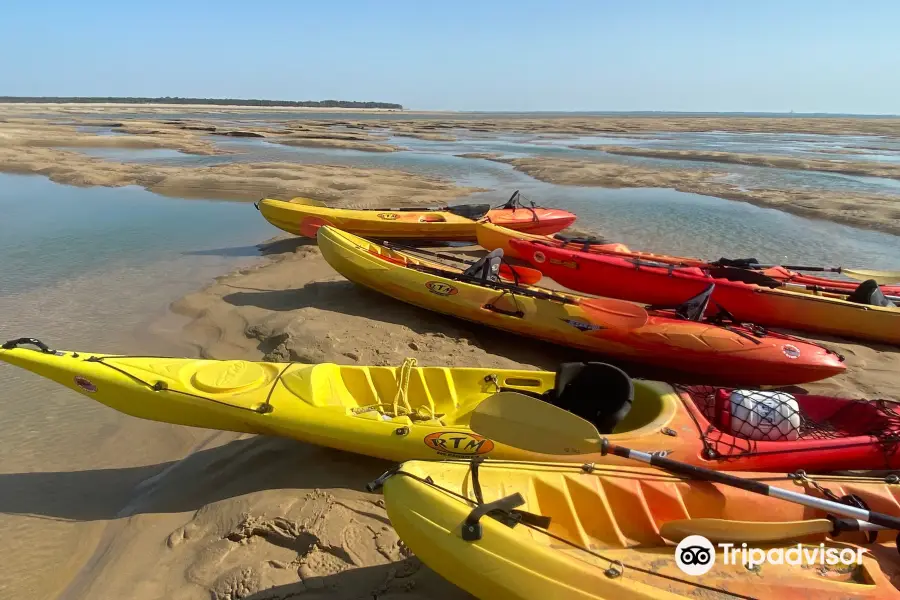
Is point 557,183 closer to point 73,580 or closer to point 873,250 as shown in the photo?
point 873,250

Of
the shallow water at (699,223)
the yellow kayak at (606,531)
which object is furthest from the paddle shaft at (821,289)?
the yellow kayak at (606,531)

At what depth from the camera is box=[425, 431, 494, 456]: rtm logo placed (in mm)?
3574

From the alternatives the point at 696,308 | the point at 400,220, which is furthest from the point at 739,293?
the point at 400,220

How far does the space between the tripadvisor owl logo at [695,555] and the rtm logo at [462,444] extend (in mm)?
Result: 1294

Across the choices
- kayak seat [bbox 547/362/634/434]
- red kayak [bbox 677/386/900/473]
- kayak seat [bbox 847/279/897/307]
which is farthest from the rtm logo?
kayak seat [bbox 847/279/897/307]

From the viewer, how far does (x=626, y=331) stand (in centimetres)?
575

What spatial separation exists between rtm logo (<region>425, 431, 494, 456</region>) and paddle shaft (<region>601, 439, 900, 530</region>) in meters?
0.87

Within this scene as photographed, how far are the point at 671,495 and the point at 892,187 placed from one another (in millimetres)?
20426

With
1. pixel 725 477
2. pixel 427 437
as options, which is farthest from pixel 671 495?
pixel 427 437

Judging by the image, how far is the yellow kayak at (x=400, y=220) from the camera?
9.98m

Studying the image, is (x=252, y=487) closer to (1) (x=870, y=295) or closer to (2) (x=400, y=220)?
(2) (x=400, y=220)

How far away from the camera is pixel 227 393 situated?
3871mm

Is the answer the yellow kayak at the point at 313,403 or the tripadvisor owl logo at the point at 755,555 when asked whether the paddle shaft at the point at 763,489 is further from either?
the yellow kayak at the point at 313,403

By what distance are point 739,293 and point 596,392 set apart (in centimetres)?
439
